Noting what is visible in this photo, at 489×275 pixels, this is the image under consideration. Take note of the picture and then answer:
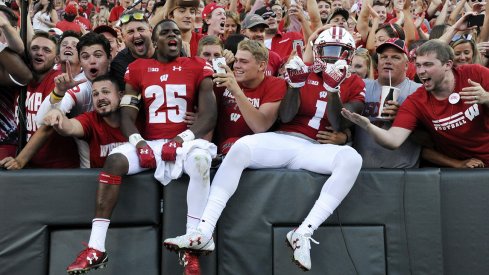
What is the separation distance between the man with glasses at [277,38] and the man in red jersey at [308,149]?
2762 millimetres

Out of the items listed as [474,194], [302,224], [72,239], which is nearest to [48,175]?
[72,239]

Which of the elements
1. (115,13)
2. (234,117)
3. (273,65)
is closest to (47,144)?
(234,117)

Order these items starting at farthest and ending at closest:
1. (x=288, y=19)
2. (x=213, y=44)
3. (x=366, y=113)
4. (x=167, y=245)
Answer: (x=288, y=19)
(x=213, y=44)
(x=366, y=113)
(x=167, y=245)

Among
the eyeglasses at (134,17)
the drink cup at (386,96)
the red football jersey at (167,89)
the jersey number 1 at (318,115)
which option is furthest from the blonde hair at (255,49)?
the eyeglasses at (134,17)

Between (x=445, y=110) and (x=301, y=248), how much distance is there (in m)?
1.74

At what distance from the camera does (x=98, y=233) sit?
184 inches

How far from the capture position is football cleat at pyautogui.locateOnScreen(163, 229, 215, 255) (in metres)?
4.57

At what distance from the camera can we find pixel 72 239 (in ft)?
16.2

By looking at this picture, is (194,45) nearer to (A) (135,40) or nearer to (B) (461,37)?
(A) (135,40)

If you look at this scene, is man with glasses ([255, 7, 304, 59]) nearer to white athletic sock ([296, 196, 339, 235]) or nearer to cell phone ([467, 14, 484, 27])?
cell phone ([467, 14, 484, 27])

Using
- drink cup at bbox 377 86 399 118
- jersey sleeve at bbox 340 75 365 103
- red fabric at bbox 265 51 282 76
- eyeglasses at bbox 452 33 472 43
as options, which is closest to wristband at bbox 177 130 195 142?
jersey sleeve at bbox 340 75 365 103

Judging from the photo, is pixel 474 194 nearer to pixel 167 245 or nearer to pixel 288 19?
pixel 167 245

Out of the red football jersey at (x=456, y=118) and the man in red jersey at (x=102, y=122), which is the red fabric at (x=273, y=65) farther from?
the man in red jersey at (x=102, y=122)

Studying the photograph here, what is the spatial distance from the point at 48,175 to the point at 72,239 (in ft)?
1.75
